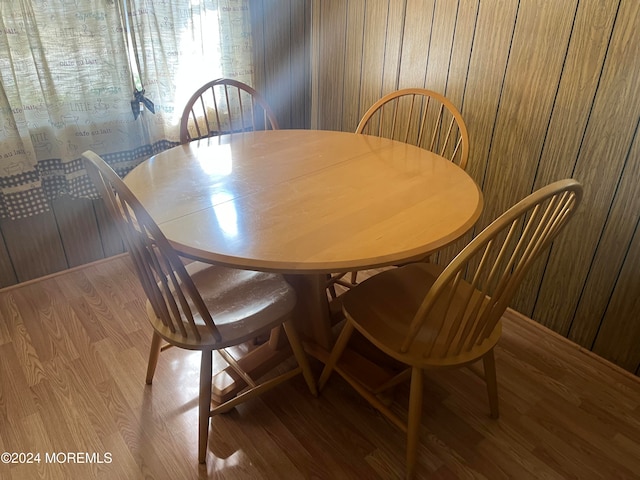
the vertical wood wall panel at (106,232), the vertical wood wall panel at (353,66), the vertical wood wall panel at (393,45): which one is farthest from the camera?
the vertical wood wall panel at (353,66)

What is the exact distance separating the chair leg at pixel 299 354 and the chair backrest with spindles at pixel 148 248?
31 centimetres

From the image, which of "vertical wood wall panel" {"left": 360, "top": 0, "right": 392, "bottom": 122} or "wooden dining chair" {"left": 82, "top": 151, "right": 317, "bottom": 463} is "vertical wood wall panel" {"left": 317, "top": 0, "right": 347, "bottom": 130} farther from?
"wooden dining chair" {"left": 82, "top": 151, "right": 317, "bottom": 463}

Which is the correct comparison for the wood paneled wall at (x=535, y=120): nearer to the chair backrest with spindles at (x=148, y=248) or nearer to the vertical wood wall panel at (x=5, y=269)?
the vertical wood wall panel at (x=5, y=269)

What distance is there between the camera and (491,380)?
1489 mm

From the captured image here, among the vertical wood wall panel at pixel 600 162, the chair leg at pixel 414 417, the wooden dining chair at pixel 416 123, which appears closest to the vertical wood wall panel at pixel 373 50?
the wooden dining chair at pixel 416 123

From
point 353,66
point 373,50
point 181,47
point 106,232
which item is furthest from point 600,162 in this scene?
point 106,232

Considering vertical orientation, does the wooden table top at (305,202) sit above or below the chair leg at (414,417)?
above

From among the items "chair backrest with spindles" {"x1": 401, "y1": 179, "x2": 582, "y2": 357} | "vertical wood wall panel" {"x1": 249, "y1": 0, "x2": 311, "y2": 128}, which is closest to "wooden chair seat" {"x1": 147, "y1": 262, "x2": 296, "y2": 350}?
"chair backrest with spindles" {"x1": 401, "y1": 179, "x2": 582, "y2": 357}

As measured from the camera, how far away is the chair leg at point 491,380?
145cm

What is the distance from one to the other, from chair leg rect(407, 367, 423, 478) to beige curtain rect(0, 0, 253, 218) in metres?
1.76

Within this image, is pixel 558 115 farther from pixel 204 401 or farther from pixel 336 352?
pixel 204 401

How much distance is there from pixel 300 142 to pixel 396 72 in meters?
0.78

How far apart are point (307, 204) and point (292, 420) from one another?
0.76m

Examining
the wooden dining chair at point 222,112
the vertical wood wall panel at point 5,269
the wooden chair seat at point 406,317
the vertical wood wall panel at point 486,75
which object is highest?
the vertical wood wall panel at point 486,75
